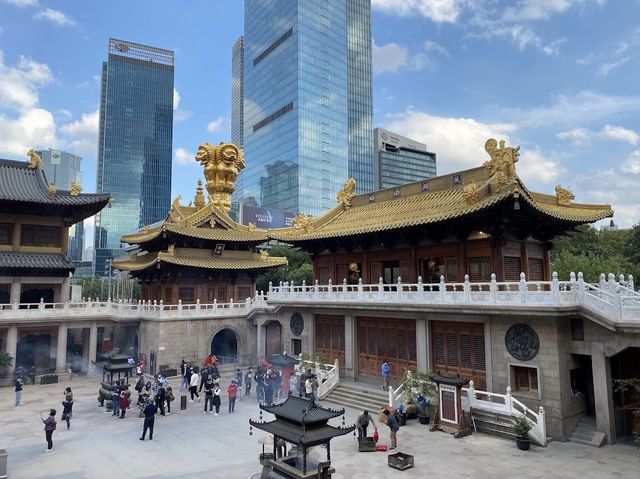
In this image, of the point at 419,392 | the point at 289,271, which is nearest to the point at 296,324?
the point at 419,392

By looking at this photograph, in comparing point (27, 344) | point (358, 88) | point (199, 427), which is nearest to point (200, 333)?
point (27, 344)

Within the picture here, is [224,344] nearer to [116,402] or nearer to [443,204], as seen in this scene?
[116,402]

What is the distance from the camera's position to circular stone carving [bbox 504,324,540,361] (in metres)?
18.8

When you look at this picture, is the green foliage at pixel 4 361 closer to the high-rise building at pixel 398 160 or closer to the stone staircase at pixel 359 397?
the stone staircase at pixel 359 397

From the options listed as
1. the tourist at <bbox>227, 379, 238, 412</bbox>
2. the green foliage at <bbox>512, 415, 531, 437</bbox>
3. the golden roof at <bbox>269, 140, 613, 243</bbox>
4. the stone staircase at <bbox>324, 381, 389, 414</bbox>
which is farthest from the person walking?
the green foliage at <bbox>512, 415, 531, 437</bbox>

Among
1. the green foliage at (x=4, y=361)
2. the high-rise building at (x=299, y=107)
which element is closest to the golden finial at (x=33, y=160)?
the green foliage at (x=4, y=361)

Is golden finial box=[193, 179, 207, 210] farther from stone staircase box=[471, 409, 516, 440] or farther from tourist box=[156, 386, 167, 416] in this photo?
stone staircase box=[471, 409, 516, 440]

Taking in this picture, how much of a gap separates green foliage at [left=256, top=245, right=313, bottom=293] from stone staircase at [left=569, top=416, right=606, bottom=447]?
107 ft

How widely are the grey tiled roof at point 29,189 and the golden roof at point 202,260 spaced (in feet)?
19.4

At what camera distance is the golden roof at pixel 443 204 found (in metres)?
20.6

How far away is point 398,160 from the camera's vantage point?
167125mm

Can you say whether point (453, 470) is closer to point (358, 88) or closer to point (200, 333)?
point (200, 333)

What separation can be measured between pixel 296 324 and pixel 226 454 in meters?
14.9

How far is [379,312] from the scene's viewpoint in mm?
25531
